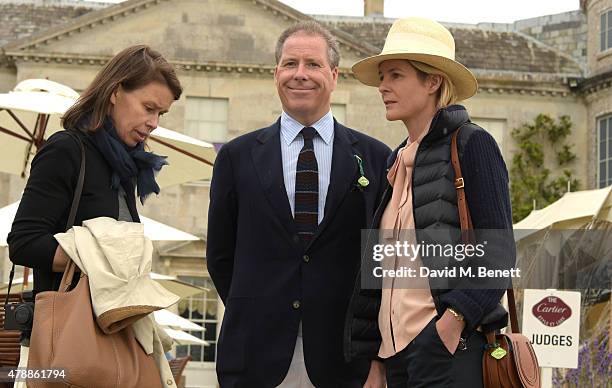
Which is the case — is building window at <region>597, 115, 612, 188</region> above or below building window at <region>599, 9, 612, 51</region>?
below

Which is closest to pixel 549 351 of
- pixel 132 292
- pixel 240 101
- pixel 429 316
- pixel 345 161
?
pixel 345 161

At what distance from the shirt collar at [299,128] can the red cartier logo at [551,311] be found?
449 cm

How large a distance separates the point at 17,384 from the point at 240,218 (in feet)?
4.82

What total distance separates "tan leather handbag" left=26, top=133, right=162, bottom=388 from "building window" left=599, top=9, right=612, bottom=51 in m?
29.4

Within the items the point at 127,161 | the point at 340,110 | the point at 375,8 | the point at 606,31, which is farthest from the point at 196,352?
the point at 127,161

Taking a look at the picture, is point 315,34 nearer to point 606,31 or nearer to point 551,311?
point 551,311

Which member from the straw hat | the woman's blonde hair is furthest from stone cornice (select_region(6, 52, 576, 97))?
the woman's blonde hair

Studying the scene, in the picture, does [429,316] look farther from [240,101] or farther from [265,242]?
[240,101]

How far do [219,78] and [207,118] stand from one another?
1080 millimetres

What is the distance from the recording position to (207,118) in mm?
31109

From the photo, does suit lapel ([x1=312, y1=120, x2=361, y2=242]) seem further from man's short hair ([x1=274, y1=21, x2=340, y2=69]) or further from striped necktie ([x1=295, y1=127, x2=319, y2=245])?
man's short hair ([x1=274, y1=21, x2=340, y2=69])

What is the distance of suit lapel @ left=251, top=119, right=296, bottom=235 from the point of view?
5.20 m

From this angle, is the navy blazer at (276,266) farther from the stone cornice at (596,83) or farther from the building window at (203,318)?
the stone cornice at (596,83)

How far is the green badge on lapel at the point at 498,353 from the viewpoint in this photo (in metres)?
4.29
